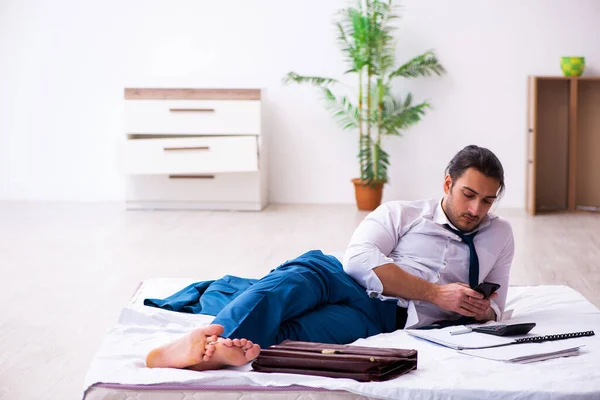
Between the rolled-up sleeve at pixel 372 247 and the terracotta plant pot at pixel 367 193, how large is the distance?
3.61 meters

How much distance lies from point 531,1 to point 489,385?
16.6 feet

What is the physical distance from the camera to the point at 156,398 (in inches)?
82.0

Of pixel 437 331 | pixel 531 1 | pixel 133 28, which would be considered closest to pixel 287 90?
pixel 133 28

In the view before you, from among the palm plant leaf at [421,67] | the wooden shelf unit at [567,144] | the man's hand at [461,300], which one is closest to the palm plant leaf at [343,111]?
the palm plant leaf at [421,67]

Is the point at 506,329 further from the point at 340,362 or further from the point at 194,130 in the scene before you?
the point at 194,130

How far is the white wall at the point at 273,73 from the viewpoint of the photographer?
662cm

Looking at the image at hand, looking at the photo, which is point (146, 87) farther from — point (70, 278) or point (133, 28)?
point (70, 278)

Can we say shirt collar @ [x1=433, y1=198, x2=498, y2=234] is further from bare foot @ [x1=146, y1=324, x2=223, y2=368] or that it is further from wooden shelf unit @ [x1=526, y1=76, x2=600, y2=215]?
wooden shelf unit @ [x1=526, y1=76, x2=600, y2=215]

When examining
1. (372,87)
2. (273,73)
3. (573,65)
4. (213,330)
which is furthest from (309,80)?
(213,330)

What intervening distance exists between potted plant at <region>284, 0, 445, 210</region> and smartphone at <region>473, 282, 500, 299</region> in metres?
3.75

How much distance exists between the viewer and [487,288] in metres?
2.61

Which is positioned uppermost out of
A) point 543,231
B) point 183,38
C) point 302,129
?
point 183,38

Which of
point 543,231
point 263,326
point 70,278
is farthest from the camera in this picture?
point 543,231

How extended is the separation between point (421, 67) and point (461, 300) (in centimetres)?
419
